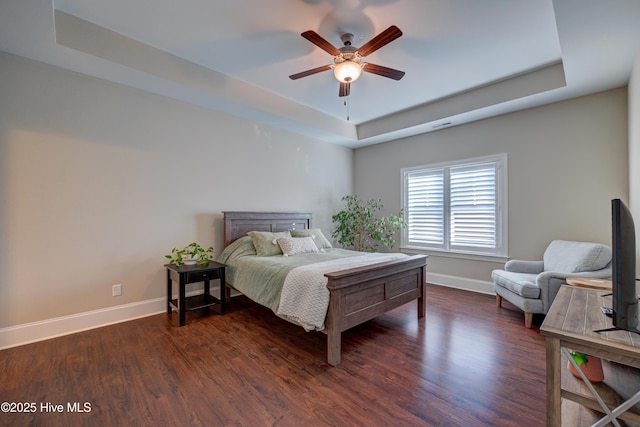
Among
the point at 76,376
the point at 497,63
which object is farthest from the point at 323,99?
the point at 76,376

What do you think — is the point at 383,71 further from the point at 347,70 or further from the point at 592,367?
the point at 592,367

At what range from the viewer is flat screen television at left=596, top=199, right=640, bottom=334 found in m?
1.33

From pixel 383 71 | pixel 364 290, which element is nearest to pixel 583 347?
pixel 364 290

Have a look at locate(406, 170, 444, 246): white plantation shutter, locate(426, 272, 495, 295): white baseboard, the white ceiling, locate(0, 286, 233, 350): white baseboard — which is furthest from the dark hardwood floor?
the white ceiling

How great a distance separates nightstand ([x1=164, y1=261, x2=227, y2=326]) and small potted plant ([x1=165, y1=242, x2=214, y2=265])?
0.07m

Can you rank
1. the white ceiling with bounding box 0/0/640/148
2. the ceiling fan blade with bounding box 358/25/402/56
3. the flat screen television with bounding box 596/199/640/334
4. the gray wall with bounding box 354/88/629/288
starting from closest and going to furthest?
1. the flat screen television with bounding box 596/199/640/334
2. the ceiling fan blade with bounding box 358/25/402/56
3. the white ceiling with bounding box 0/0/640/148
4. the gray wall with bounding box 354/88/629/288

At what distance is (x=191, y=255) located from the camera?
3611mm

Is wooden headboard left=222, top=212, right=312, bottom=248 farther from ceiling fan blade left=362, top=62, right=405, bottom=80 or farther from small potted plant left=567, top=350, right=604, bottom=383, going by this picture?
small potted plant left=567, top=350, right=604, bottom=383

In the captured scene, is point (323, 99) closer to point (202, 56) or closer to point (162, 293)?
point (202, 56)

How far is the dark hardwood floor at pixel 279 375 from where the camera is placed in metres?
1.77

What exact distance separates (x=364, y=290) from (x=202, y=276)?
1942mm

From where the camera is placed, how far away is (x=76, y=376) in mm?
2180

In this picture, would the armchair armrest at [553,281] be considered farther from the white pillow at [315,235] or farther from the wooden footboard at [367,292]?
the white pillow at [315,235]

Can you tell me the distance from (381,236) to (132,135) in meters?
4.10
